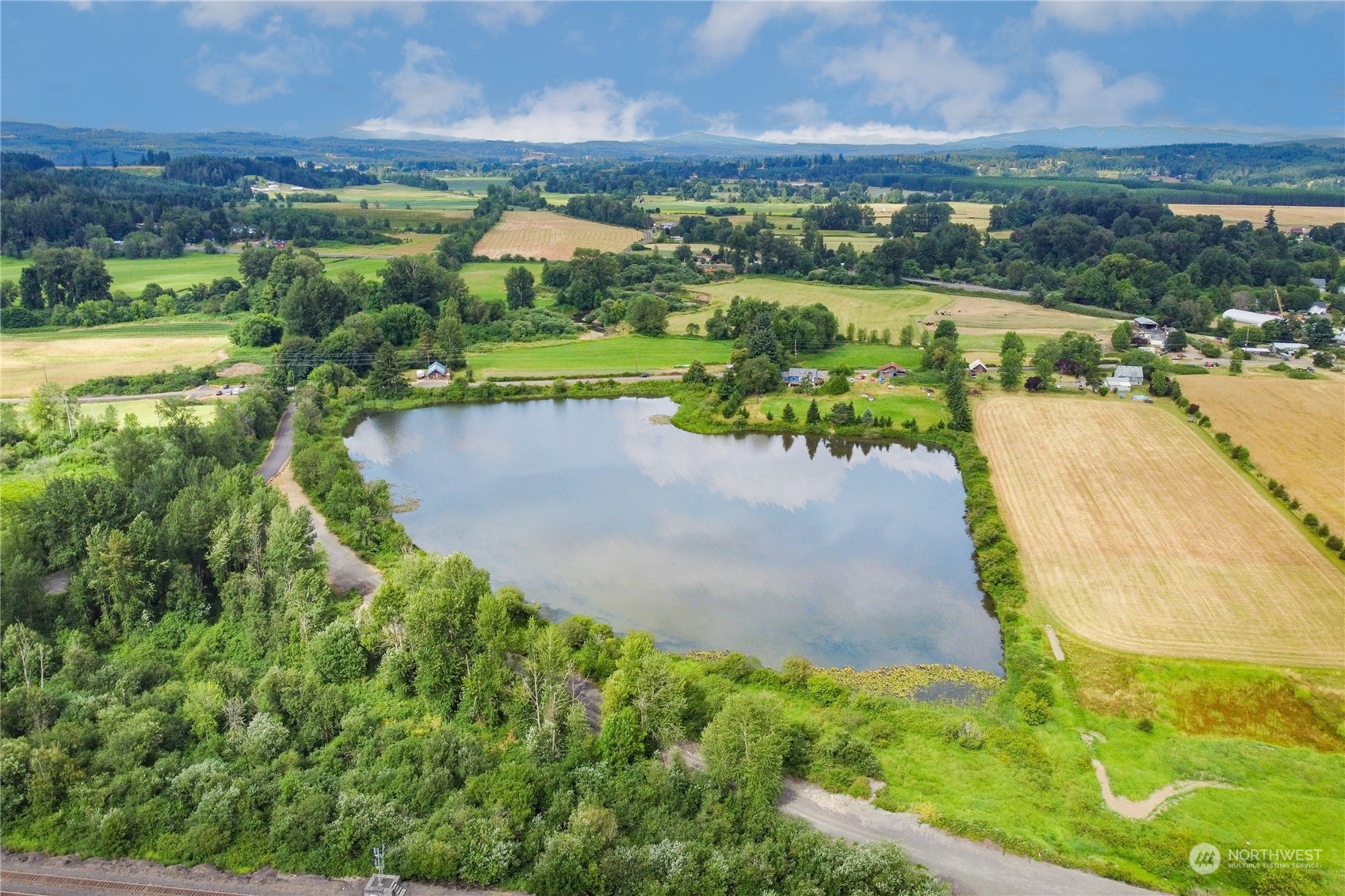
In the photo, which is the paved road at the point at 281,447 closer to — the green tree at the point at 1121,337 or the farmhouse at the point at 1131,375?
the farmhouse at the point at 1131,375

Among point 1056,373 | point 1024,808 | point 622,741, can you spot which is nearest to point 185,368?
point 622,741

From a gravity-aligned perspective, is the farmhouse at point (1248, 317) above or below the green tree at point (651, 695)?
above

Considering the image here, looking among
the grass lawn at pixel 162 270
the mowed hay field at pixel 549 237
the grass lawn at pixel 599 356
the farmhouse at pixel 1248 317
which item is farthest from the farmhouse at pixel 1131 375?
the grass lawn at pixel 162 270

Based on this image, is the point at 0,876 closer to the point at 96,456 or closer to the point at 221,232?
the point at 96,456

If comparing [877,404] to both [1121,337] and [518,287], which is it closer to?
[1121,337]

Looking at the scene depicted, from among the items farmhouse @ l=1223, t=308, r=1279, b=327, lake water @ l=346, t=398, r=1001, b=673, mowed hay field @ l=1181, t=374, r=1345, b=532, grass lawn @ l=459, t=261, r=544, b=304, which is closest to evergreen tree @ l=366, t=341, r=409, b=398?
lake water @ l=346, t=398, r=1001, b=673

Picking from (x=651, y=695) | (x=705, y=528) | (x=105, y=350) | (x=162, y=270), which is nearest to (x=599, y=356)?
(x=705, y=528)
